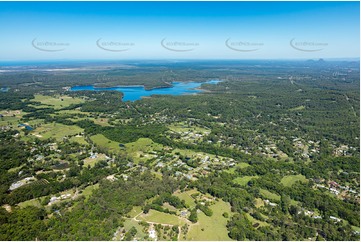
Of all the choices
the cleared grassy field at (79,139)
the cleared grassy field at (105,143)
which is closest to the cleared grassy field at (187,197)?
the cleared grassy field at (105,143)

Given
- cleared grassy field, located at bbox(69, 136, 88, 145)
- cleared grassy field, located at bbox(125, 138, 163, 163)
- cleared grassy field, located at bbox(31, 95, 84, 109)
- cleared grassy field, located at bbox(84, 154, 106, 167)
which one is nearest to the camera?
cleared grassy field, located at bbox(84, 154, 106, 167)

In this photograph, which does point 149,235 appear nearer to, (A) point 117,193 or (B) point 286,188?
(A) point 117,193

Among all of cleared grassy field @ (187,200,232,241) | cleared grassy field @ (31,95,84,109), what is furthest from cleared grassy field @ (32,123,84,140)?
cleared grassy field @ (187,200,232,241)

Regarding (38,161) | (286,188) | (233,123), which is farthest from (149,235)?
(233,123)

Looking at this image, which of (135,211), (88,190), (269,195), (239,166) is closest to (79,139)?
(88,190)

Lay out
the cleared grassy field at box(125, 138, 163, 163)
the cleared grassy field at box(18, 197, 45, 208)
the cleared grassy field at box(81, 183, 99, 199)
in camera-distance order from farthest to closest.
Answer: the cleared grassy field at box(125, 138, 163, 163) → the cleared grassy field at box(81, 183, 99, 199) → the cleared grassy field at box(18, 197, 45, 208)

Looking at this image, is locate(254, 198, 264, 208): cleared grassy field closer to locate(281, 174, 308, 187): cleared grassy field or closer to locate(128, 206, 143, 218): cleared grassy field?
locate(281, 174, 308, 187): cleared grassy field

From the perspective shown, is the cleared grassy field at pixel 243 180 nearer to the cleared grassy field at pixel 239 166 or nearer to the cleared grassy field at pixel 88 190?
the cleared grassy field at pixel 239 166
